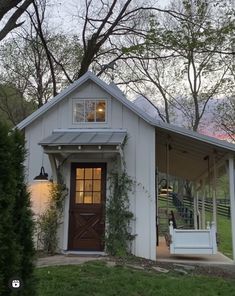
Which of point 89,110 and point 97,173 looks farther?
point 89,110

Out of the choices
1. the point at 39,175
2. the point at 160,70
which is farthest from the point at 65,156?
the point at 160,70

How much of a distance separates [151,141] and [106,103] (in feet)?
5.51

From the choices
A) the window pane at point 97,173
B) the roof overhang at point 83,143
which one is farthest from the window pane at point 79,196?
the roof overhang at point 83,143

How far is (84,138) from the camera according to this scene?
36.3ft

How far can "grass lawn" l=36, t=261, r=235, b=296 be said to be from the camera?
21.6 feet

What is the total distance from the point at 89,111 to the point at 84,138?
1213 mm

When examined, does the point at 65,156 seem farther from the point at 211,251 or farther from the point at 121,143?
the point at 211,251

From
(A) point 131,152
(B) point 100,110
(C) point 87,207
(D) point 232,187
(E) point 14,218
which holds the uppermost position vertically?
(B) point 100,110

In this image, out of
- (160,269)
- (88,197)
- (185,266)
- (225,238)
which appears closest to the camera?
(160,269)

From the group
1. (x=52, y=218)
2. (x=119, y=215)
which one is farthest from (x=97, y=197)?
(x=52, y=218)

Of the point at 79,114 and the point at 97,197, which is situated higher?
the point at 79,114

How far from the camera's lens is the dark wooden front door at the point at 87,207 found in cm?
1135

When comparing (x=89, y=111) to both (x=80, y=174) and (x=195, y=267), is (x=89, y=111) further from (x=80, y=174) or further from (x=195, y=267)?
(x=195, y=267)

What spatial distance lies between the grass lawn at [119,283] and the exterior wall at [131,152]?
106 inches
